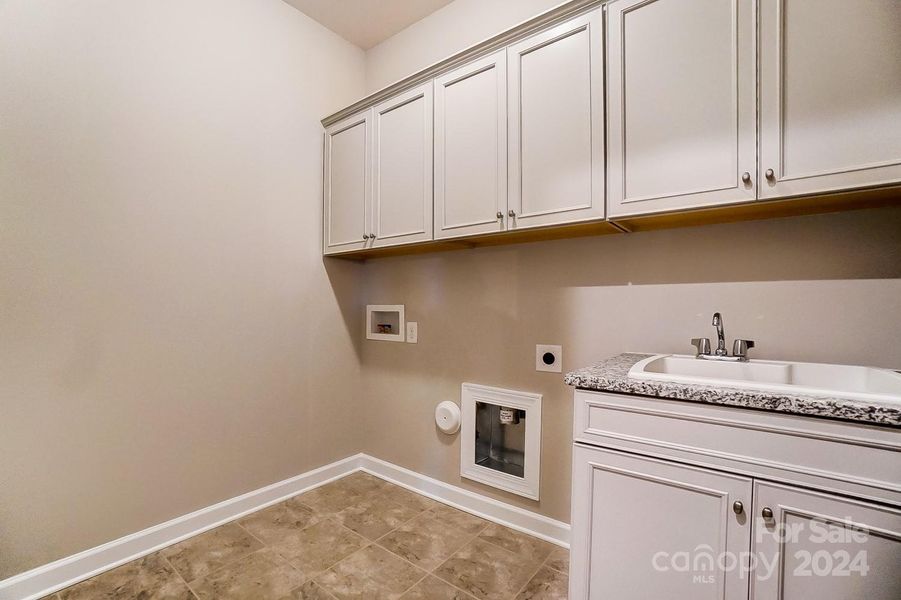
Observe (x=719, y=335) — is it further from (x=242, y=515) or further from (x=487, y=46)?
(x=242, y=515)

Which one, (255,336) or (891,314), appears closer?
(891,314)

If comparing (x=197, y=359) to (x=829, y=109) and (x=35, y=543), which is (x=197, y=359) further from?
(x=829, y=109)

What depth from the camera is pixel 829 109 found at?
112 centimetres

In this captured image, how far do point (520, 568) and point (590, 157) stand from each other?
175 cm

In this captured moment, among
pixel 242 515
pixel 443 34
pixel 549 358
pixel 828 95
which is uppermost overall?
pixel 443 34

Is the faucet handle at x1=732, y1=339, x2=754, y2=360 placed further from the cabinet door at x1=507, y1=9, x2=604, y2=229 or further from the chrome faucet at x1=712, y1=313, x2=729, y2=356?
the cabinet door at x1=507, y1=9, x2=604, y2=229

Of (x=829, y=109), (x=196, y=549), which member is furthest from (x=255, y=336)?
(x=829, y=109)

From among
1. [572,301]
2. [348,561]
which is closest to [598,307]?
[572,301]

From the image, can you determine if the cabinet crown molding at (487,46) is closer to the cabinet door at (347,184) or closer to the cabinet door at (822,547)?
the cabinet door at (347,184)

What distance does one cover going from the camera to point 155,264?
1843 millimetres

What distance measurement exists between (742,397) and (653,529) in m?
0.46

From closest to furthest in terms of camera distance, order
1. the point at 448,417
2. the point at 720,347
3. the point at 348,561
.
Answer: the point at 720,347, the point at 348,561, the point at 448,417

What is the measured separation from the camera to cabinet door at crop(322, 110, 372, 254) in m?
2.31

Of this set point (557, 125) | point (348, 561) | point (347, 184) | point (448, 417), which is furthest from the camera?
point (347, 184)
